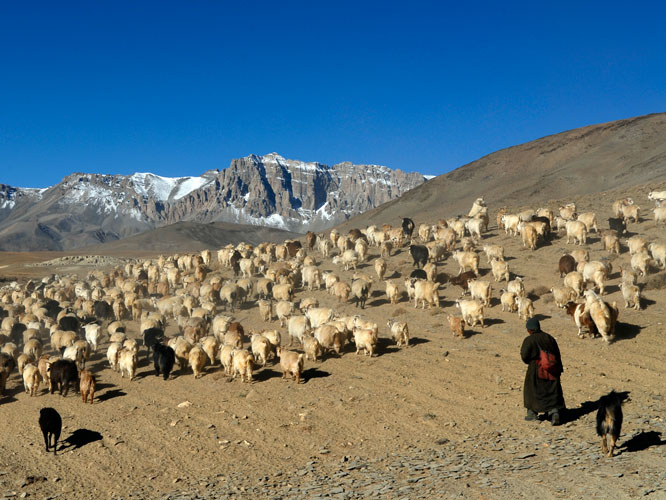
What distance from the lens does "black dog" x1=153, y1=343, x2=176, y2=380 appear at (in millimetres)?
14539

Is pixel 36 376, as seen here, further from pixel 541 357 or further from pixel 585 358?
pixel 585 358

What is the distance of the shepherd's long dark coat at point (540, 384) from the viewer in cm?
905

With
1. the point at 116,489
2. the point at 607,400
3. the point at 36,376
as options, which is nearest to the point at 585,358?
the point at 607,400

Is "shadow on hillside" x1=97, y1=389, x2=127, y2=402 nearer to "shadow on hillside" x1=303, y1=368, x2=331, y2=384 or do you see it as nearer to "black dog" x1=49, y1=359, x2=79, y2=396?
"black dog" x1=49, y1=359, x2=79, y2=396

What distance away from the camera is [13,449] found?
34.6ft

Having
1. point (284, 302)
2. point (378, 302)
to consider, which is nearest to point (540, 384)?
point (284, 302)

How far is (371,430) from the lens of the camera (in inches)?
391

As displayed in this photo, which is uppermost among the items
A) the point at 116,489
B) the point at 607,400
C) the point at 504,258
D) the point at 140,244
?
the point at 140,244

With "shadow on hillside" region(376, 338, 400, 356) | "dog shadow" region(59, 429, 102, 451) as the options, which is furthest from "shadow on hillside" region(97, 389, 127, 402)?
"shadow on hillside" region(376, 338, 400, 356)

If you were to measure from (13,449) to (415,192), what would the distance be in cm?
9580

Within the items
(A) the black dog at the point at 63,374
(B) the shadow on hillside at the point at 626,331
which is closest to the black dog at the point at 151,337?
(A) the black dog at the point at 63,374

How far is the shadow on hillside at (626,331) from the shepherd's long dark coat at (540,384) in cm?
591

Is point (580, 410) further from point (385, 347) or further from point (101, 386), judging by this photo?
point (101, 386)

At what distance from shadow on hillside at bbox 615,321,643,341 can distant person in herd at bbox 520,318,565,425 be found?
5912mm
